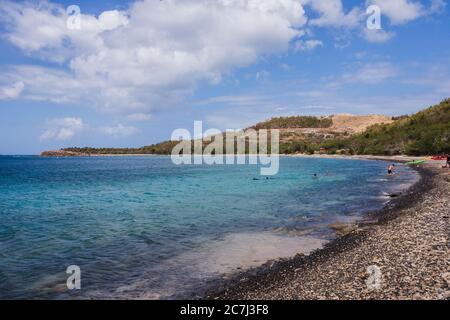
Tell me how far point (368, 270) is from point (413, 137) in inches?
5314

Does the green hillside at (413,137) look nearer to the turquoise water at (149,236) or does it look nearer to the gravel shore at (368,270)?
the turquoise water at (149,236)

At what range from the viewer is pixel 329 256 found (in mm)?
18953

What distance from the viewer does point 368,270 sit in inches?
583

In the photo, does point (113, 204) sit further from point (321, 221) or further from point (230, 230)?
point (321, 221)

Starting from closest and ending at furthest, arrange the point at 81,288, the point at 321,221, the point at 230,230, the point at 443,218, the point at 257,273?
1. the point at 81,288
2. the point at 257,273
3. the point at 443,218
4. the point at 230,230
5. the point at 321,221

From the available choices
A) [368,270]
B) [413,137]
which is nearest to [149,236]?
[368,270]

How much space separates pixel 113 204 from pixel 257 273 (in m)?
32.1

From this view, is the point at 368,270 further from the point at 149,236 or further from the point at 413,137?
the point at 413,137

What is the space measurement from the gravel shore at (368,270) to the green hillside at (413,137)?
102885 mm

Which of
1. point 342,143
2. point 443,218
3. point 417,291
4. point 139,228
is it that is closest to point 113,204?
point 139,228

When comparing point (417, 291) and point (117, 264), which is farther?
point (117, 264)

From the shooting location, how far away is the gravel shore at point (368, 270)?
494 inches

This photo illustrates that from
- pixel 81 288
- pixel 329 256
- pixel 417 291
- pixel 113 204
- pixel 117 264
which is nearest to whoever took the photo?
pixel 417 291

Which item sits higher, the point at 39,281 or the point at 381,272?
Result: the point at 381,272
